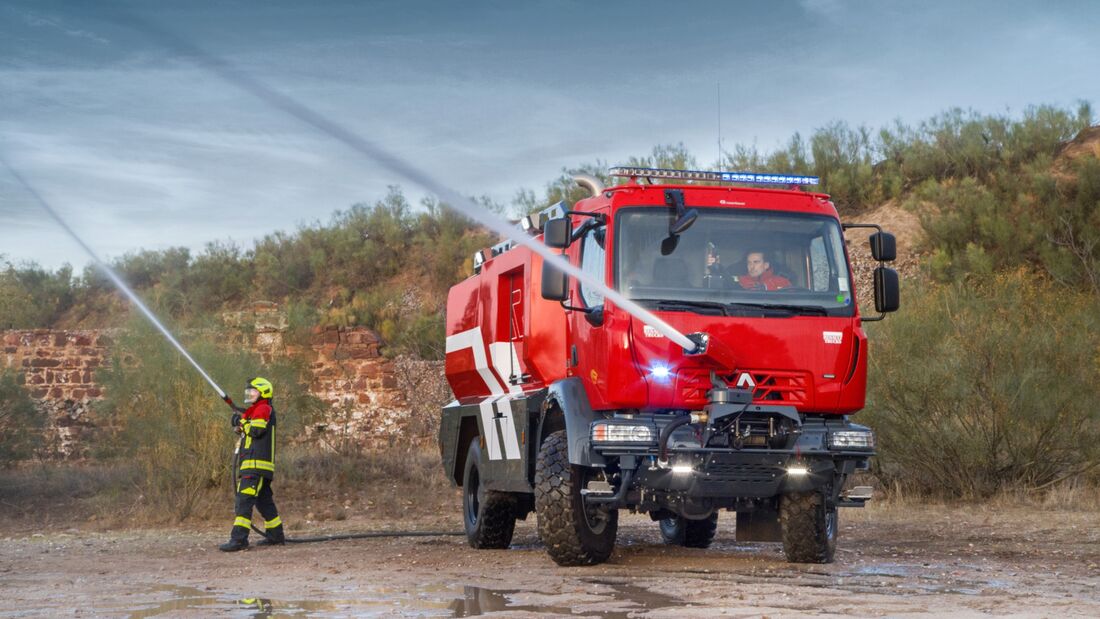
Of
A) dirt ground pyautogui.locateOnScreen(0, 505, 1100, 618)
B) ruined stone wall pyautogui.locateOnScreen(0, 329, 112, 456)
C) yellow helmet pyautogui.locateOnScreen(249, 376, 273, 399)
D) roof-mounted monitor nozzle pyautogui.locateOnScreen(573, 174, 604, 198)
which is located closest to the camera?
dirt ground pyautogui.locateOnScreen(0, 505, 1100, 618)

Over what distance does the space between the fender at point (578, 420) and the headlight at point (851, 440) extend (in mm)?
1891

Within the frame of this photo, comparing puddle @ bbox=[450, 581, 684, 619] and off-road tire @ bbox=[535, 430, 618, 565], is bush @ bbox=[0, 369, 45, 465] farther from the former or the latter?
puddle @ bbox=[450, 581, 684, 619]

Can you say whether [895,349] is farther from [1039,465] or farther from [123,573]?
[123,573]

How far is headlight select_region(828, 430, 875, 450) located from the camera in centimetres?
1070

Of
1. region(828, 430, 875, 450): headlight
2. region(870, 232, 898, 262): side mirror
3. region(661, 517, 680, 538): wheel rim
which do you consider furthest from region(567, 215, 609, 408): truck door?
region(661, 517, 680, 538): wheel rim

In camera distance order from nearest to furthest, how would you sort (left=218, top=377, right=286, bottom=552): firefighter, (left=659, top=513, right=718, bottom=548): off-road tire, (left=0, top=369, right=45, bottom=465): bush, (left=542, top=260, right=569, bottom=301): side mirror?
(left=542, top=260, right=569, bottom=301): side mirror, (left=659, top=513, right=718, bottom=548): off-road tire, (left=218, top=377, right=286, bottom=552): firefighter, (left=0, top=369, right=45, bottom=465): bush

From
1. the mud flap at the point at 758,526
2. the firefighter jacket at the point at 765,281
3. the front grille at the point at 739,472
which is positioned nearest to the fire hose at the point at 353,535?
the mud flap at the point at 758,526

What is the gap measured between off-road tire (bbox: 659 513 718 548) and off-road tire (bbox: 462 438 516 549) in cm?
172

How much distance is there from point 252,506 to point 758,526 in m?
5.88

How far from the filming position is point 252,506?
14672 mm

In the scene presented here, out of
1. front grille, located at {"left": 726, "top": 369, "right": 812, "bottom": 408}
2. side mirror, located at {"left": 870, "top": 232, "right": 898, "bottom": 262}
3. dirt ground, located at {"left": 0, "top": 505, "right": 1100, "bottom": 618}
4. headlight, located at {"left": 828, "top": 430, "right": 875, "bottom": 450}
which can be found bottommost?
dirt ground, located at {"left": 0, "top": 505, "right": 1100, "bottom": 618}

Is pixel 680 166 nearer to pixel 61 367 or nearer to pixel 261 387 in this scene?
pixel 61 367

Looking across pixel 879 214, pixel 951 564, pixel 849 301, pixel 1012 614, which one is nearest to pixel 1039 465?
pixel 951 564

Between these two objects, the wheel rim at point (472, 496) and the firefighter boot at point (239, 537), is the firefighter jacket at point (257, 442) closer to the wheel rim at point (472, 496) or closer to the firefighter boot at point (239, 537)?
the firefighter boot at point (239, 537)
